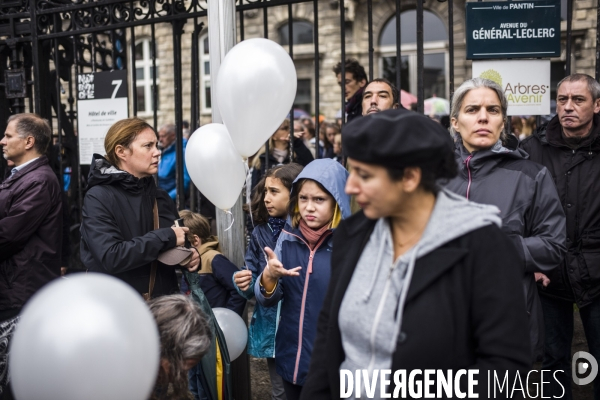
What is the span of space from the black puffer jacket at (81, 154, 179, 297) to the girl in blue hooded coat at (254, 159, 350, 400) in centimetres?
61

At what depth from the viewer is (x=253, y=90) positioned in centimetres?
310

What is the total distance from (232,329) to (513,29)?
8.36 feet

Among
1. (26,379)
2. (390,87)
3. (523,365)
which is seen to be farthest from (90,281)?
(390,87)

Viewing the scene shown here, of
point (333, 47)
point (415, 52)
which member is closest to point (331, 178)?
point (415, 52)

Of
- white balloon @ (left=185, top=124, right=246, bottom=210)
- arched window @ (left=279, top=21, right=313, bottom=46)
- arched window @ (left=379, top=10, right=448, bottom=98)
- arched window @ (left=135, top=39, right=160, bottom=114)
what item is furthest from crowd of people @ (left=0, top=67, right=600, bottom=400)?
arched window @ (left=135, top=39, right=160, bottom=114)

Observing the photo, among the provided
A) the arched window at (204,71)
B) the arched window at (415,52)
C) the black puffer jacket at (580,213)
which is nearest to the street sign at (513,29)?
the black puffer jacket at (580,213)

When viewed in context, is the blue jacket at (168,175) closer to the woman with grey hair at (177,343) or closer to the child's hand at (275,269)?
the child's hand at (275,269)

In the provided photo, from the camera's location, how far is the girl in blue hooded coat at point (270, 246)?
3467 mm

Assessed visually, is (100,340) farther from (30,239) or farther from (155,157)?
(30,239)

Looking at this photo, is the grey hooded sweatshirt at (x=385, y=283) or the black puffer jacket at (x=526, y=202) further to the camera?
the black puffer jacket at (x=526, y=202)

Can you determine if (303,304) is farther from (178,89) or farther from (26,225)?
(178,89)

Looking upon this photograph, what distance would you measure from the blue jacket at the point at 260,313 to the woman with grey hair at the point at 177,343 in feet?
Result: 3.46

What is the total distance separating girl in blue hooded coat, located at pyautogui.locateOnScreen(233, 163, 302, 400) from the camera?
3.47 m

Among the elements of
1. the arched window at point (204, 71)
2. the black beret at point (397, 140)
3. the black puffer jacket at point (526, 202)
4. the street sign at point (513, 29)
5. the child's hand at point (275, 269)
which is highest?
the arched window at point (204, 71)
